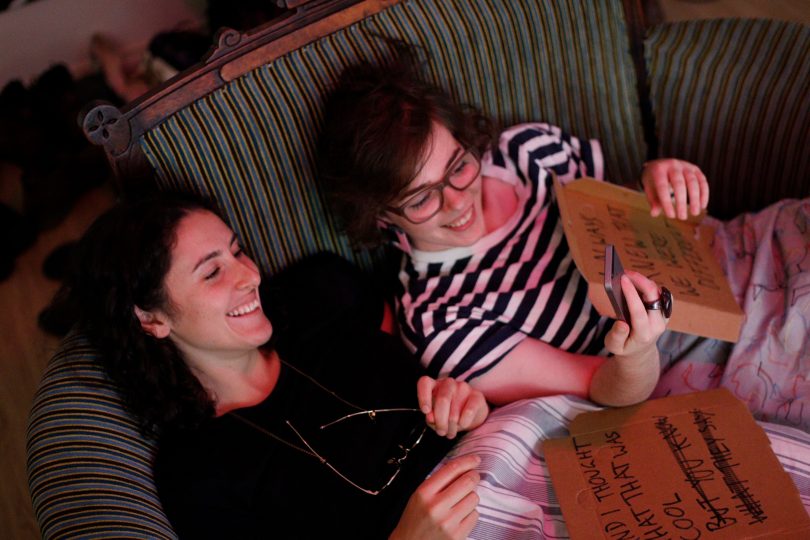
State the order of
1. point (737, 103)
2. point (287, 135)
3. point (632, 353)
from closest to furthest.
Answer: point (632, 353)
point (287, 135)
point (737, 103)

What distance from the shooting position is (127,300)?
1.37 metres

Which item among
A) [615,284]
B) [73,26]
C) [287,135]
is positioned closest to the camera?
[615,284]

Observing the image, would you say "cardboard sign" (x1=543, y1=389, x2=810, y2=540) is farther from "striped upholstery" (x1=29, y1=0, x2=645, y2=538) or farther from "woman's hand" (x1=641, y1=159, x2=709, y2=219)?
"striped upholstery" (x1=29, y1=0, x2=645, y2=538)

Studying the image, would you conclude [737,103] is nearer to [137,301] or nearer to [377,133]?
[377,133]

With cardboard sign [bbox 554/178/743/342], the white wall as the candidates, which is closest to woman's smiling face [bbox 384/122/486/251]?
cardboard sign [bbox 554/178/743/342]

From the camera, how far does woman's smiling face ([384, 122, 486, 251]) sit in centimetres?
142

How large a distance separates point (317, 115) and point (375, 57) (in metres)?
0.19

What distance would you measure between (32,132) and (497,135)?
1913mm

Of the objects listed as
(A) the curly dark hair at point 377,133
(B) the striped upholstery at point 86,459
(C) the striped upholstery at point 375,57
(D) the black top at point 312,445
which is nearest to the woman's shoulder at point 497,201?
(A) the curly dark hair at point 377,133

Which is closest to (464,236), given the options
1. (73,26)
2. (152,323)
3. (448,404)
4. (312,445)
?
(448,404)

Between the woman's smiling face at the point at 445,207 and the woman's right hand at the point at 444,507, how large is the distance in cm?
47

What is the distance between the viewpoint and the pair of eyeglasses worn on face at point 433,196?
142cm

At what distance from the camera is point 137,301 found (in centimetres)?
136

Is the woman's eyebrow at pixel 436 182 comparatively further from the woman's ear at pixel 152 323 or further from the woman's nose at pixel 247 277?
the woman's ear at pixel 152 323
